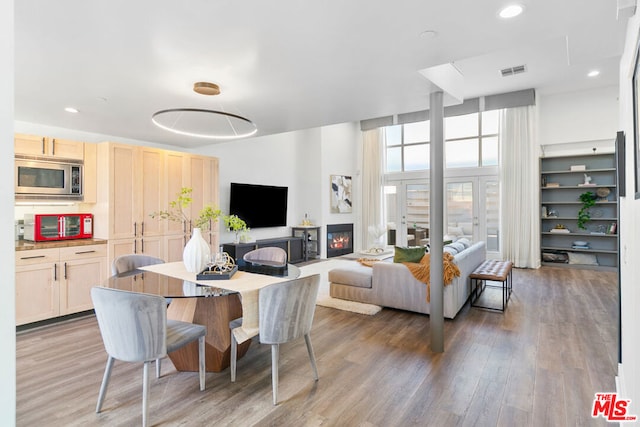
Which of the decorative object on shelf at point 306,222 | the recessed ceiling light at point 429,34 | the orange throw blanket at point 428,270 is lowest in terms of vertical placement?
the orange throw blanket at point 428,270

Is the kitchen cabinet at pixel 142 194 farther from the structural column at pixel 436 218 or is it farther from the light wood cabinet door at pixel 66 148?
the structural column at pixel 436 218

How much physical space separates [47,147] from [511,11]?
15.7 feet

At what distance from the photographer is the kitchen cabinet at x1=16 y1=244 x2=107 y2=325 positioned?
12.2ft

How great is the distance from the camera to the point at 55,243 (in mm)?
3973

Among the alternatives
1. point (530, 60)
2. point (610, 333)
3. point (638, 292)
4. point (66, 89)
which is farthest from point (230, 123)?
point (530, 60)

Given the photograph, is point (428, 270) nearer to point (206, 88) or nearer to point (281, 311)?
point (281, 311)

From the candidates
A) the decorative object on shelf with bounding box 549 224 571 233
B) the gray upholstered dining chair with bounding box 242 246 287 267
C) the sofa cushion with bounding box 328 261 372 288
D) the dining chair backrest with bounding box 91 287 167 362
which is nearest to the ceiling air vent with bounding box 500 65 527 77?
the decorative object on shelf with bounding box 549 224 571 233

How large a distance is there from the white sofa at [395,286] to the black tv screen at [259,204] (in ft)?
9.32

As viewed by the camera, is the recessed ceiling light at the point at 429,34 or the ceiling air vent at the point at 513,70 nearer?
the recessed ceiling light at the point at 429,34

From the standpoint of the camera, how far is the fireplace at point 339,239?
8.96m

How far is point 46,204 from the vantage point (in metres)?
4.29

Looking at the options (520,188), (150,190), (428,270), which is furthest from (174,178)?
(520,188)

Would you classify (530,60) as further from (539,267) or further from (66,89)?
(66,89)

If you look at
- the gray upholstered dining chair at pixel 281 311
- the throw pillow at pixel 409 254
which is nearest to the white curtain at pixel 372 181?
the throw pillow at pixel 409 254
